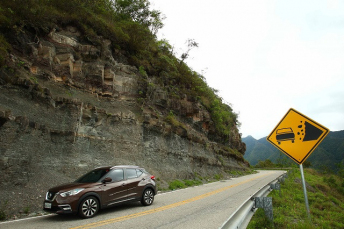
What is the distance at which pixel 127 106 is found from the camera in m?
17.6

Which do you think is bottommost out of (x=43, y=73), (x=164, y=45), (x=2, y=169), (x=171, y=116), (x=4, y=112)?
(x=2, y=169)

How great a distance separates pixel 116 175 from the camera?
28.2 ft

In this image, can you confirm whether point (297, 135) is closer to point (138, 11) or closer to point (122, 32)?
point (122, 32)

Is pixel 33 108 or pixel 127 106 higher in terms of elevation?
pixel 127 106

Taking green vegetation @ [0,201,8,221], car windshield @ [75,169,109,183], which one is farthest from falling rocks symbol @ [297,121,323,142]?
green vegetation @ [0,201,8,221]

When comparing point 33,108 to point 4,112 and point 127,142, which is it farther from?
point 127,142

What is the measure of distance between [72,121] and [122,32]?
36.4ft

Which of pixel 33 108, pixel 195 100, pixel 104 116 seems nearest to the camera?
pixel 33 108

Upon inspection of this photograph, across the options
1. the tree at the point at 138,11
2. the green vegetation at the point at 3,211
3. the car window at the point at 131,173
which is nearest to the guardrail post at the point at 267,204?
the car window at the point at 131,173

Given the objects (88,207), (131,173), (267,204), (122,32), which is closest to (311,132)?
(267,204)

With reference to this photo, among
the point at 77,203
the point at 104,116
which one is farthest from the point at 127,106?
the point at 77,203

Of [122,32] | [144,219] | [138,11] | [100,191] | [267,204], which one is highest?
[138,11]

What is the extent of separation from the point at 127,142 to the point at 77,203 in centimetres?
884

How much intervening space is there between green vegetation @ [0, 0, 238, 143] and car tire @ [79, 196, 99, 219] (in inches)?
345
